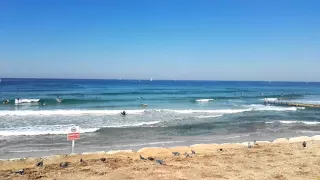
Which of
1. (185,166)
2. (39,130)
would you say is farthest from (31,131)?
(185,166)

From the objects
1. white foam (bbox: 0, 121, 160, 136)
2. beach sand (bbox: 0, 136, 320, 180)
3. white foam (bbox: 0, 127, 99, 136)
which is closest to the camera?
beach sand (bbox: 0, 136, 320, 180)

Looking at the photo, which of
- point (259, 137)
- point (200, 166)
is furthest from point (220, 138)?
point (200, 166)

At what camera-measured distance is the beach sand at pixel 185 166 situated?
427 inches

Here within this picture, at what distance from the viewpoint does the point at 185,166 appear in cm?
1208

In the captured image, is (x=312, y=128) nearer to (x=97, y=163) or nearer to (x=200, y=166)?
(x=200, y=166)

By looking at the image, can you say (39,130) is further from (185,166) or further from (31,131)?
(185,166)

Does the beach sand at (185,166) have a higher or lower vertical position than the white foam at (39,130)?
higher

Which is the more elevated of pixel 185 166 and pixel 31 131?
pixel 185 166

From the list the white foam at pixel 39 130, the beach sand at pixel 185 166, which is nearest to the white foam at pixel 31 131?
the white foam at pixel 39 130

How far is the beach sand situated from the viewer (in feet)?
35.6

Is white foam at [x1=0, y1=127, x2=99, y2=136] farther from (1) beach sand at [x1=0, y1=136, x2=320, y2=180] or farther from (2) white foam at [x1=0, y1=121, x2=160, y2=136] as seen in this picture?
(1) beach sand at [x1=0, y1=136, x2=320, y2=180]

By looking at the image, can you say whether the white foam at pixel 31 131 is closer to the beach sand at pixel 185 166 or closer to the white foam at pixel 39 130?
the white foam at pixel 39 130

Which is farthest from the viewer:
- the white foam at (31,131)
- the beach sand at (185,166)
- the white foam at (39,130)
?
the white foam at (39,130)

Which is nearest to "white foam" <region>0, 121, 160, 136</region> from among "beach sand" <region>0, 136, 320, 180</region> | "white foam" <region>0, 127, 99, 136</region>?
"white foam" <region>0, 127, 99, 136</region>
